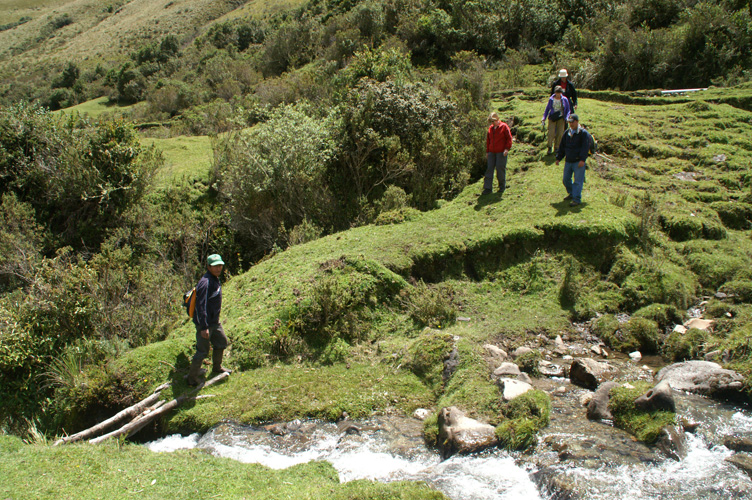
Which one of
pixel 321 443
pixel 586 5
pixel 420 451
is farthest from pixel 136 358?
pixel 586 5

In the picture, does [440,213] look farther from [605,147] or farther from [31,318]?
[31,318]

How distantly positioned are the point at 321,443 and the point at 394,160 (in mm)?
10572

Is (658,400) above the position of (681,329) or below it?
above

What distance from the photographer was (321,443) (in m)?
6.42

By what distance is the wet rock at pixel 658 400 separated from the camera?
578cm

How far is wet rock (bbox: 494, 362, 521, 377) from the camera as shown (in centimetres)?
715

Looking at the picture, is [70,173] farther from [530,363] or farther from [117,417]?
[530,363]

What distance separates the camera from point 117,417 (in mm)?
6773

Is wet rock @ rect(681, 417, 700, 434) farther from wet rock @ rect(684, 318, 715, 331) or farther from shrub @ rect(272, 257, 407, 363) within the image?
shrub @ rect(272, 257, 407, 363)

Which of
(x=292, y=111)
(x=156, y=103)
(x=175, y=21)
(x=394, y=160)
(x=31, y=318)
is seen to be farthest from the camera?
(x=175, y=21)

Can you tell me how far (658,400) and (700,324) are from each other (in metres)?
3.21

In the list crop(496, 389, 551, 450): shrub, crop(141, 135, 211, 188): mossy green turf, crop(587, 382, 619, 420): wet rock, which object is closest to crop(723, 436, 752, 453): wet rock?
crop(587, 382, 619, 420): wet rock

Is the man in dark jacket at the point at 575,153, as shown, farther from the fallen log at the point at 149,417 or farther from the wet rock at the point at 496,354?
the fallen log at the point at 149,417

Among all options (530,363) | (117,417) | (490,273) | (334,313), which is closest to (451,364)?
(530,363)
